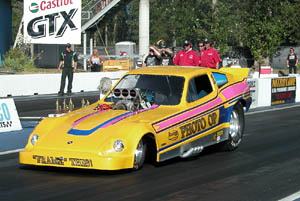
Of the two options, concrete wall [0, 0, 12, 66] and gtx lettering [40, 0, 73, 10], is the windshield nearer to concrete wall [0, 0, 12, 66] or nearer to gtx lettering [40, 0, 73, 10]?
gtx lettering [40, 0, 73, 10]

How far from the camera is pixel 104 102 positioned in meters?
11.0

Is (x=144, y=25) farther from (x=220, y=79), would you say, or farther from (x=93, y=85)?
(x=220, y=79)

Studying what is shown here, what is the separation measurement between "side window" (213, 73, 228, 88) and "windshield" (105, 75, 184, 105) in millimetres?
1012

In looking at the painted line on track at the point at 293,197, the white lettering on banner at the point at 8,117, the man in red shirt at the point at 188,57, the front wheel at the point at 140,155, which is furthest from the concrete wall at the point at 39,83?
the painted line on track at the point at 293,197

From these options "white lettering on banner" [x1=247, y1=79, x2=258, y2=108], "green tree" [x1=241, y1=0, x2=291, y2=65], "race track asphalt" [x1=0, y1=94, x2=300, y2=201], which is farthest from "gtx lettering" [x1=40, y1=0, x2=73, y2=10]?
"race track asphalt" [x1=0, y1=94, x2=300, y2=201]

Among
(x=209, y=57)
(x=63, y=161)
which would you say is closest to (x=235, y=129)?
(x=63, y=161)

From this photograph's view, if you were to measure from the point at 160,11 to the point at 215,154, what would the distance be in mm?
65146

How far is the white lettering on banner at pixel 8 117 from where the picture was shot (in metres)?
14.1

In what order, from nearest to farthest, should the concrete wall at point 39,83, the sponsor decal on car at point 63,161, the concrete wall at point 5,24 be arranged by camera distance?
1. the sponsor decal on car at point 63,161
2. the concrete wall at point 39,83
3. the concrete wall at point 5,24

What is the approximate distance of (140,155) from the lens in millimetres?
9328

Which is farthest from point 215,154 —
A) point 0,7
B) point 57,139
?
point 0,7

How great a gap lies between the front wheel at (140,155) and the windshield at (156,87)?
1324mm

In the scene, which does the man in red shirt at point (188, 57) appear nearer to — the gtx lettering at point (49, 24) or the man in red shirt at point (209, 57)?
the man in red shirt at point (209, 57)

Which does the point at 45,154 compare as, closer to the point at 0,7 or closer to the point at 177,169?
the point at 177,169
